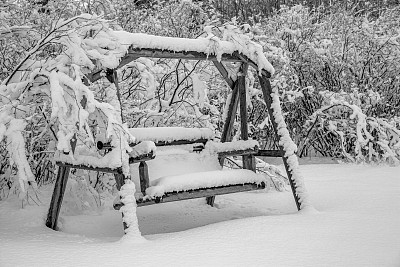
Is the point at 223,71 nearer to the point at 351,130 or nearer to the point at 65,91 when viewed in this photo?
the point at 65,91

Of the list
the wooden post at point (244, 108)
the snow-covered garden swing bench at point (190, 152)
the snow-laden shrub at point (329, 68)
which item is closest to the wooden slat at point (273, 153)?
the snow-covered garden swing bench at point (190, 152)

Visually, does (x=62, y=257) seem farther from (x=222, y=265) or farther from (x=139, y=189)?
(x=139, y=189)

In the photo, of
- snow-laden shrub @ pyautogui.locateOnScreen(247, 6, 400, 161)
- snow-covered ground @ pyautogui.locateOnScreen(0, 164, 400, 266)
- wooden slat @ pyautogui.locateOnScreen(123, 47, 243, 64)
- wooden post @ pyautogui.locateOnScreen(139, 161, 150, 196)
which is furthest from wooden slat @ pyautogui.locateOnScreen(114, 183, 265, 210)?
snow-laden shrub @ pyautogui.locateOnScreen(247, 6, 400, 161)

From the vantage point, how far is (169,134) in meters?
4.99

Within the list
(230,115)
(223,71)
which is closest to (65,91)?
(223,71)

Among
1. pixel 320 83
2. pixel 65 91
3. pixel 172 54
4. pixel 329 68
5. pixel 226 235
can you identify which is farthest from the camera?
pixel 320 83

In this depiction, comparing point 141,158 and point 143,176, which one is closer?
point 141,158

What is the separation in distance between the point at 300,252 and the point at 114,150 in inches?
56.6

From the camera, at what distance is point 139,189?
174 inches

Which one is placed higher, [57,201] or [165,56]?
[165,56]

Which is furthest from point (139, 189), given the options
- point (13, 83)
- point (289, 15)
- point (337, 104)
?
point (289, 15)

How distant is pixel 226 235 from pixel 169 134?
155 cm

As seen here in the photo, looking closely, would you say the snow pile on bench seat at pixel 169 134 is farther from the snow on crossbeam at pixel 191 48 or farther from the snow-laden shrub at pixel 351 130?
the snow-laden shrub at pixel 351 130

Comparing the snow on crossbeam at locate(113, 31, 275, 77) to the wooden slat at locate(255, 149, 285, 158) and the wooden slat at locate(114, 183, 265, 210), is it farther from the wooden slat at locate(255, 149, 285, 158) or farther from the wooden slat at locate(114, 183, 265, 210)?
the wooden slat at locate(114, 183, 265, 210)
